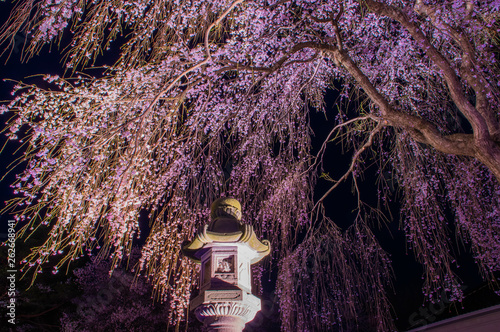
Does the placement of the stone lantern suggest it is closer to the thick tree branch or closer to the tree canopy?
the tree canopy

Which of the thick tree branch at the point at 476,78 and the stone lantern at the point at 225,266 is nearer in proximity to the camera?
the stone lantern at the point at 225,266

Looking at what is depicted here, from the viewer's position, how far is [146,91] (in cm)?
368

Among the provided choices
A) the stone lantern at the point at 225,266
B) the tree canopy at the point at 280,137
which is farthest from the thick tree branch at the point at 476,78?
the stone lantern at the point at 225,266

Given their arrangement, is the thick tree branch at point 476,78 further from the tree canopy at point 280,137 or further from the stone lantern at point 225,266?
the stone lantern at point 225,266

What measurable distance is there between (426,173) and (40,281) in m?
10.7

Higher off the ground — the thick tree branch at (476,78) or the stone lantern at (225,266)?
the thick tree branch at (476,78)

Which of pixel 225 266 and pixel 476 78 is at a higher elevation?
pixel 476 78

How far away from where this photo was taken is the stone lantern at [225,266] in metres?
2.89

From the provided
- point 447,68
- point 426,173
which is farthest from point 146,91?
point 426,173

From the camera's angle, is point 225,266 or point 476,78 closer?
point 225,266

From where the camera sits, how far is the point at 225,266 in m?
3.19

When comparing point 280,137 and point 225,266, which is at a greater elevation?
point 280,137

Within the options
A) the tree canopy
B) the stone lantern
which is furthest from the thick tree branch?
the stone lantern

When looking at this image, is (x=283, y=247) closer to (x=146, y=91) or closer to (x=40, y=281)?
(x=146, y=91)
